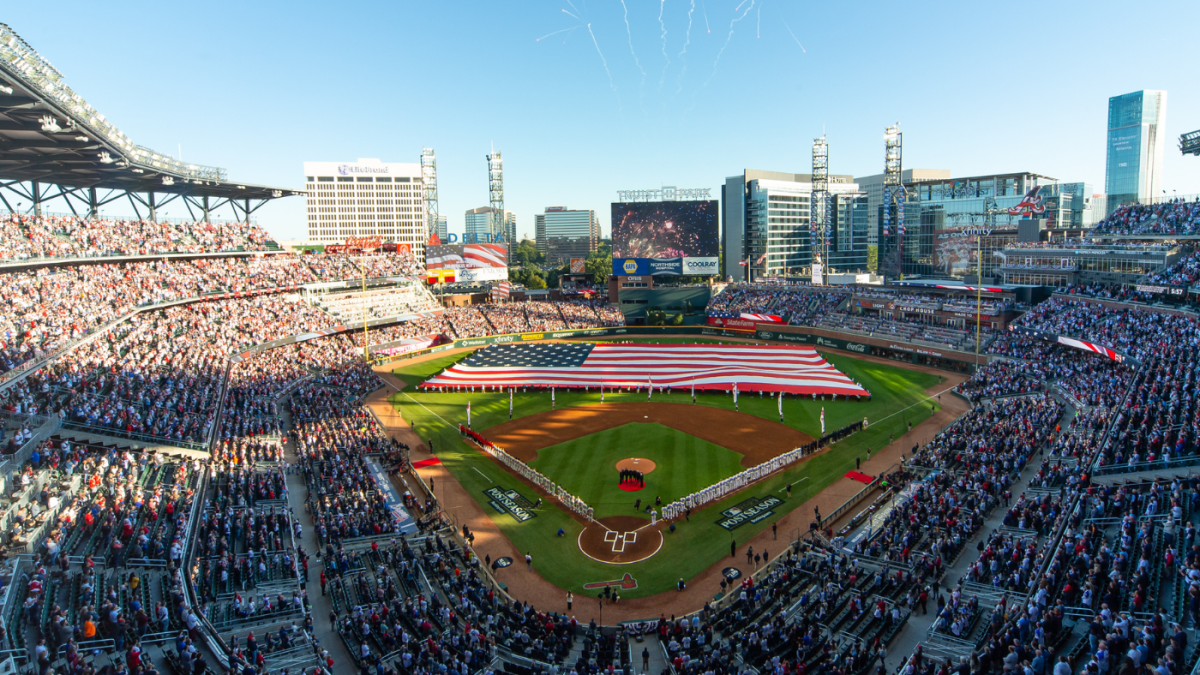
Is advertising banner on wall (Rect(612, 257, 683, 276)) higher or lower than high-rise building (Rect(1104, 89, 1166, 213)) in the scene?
lower

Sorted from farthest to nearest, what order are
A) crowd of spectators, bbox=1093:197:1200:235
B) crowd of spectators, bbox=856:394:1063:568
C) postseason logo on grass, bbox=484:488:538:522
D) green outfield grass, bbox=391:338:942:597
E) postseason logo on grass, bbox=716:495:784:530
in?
crowd of spectators, bbox=1093:197:1200:235, postseason logo on grass, bbox=484:488:538:522, postseason logo on grass, bbox=716:495:784:530, green outfield grass, bbox=391:338:942:597, crowd of spectators, bbox=856:394:1063:568

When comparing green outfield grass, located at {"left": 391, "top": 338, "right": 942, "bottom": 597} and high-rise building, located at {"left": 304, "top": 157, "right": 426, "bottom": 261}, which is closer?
green outfield grass, located at {"left": 391, "top": 338, "right": 942, "bottom": 597}

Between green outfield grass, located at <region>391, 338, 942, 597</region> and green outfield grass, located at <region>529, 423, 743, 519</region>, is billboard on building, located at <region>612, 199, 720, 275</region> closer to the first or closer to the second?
green outfield grass, located at <region>391, 338, 942, 597</region>

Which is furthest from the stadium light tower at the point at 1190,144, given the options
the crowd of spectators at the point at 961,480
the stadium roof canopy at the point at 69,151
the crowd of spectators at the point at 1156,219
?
the stadium roof canopy at the point at 69,151

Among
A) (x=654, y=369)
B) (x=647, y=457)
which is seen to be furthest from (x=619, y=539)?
(x=654, y=369)

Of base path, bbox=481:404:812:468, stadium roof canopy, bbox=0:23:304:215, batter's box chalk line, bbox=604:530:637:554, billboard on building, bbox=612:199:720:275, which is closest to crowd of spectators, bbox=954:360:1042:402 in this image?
base path, bbox=481:404:812:468

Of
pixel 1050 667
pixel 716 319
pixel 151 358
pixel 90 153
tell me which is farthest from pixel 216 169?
pixel 1050 667
